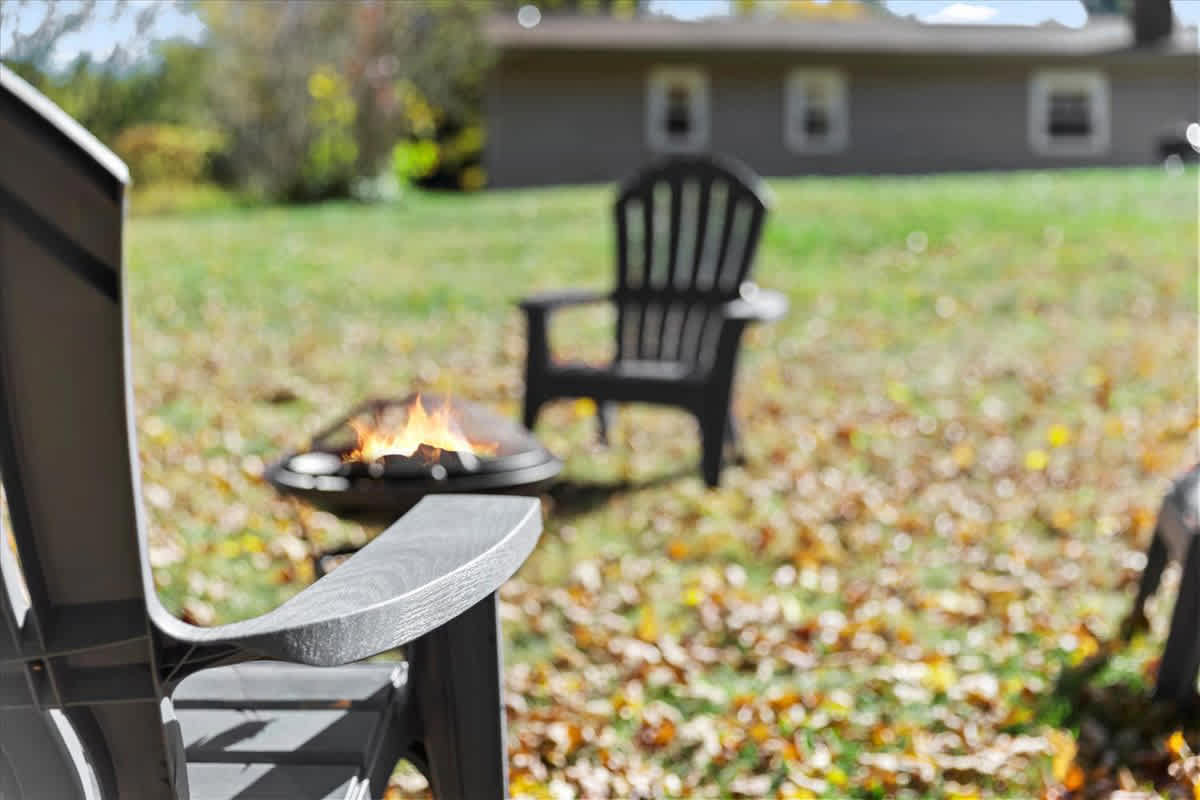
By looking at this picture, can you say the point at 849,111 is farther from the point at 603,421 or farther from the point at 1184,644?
the point at 1184,644

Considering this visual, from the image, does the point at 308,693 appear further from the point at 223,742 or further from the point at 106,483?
the point at 106,483

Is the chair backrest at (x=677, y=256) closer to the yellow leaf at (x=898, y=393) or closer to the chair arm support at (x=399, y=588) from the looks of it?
the yellow leaf at (x=898, y=393)

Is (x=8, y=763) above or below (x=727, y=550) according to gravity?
above

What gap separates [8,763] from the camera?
1461 mm

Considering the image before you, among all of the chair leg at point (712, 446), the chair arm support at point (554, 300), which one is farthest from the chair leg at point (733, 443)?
the chair arm support at point (554, 300)

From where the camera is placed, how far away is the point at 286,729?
1.98 m

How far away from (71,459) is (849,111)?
2222 cm

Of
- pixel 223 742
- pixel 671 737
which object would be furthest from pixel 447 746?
pixel 671 737

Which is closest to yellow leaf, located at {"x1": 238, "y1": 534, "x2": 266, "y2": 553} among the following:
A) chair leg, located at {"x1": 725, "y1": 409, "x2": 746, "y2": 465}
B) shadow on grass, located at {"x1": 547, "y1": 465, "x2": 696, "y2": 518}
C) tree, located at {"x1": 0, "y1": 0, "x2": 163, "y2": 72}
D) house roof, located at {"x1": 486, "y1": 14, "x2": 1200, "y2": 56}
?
shadow on grass, located at {"x1": 547, "y1": 465, "x2": 696, "y2": 518}

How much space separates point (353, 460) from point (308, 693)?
119 cm

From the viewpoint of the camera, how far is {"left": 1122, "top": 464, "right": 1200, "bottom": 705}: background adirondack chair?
329 cm

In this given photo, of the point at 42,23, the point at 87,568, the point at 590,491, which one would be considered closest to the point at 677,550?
the point at 590,491

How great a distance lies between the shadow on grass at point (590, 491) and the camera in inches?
215

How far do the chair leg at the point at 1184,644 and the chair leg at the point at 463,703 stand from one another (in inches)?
76.0
